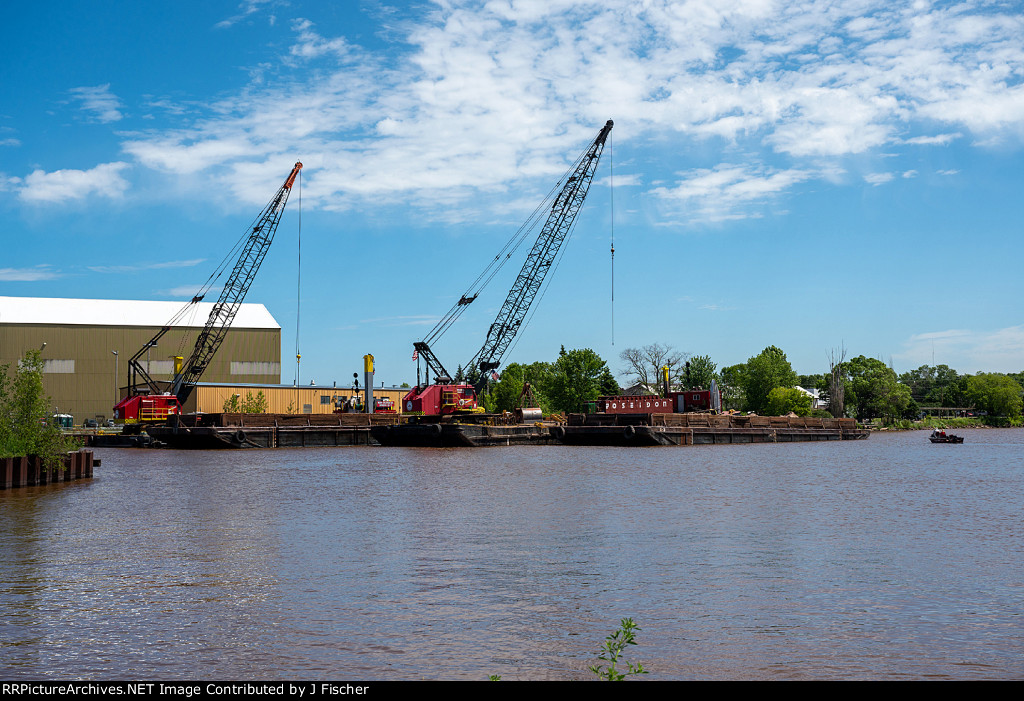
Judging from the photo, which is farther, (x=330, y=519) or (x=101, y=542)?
(x=330, y=519)

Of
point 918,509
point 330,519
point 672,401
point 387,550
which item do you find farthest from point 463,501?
point 672,401

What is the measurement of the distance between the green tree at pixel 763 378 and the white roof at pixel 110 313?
3866 inches

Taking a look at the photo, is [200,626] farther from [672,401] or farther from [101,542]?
[672,401]

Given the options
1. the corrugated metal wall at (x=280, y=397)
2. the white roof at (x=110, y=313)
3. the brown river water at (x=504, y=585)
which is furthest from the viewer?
the white roof at (x=110, y=313)

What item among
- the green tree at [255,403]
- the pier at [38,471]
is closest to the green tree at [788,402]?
the green tree at [255,403]

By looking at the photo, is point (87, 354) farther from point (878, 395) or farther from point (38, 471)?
point (878, 395)

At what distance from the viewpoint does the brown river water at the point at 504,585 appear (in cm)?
1065

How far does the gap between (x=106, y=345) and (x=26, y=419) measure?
80.0 m

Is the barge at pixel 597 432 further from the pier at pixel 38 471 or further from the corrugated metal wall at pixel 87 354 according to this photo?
the corrugated metal wall at pixel 87 354

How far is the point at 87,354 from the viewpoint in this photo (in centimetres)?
10731

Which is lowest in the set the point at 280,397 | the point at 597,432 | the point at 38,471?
the point at 597,432

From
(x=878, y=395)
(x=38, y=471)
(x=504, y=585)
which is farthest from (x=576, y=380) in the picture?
(x=504, y=585)

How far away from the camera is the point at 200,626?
40.2 ft
